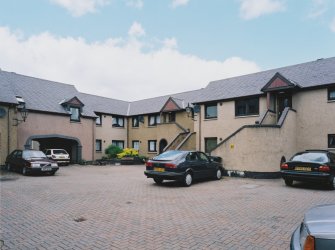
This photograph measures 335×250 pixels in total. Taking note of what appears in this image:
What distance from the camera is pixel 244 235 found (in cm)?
582

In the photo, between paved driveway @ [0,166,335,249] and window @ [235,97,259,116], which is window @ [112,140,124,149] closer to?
window @ [235,97,259,116]

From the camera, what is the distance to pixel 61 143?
95.9 feet

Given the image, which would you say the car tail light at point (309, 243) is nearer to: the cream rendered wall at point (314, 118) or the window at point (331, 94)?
the cream rendered wall at point (314, 118)

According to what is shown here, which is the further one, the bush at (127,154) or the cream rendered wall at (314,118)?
the bush at (127,154)

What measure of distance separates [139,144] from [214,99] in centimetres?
1403

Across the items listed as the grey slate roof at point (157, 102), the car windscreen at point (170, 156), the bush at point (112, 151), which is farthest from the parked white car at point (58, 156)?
the car windscreen at point (170, 156)

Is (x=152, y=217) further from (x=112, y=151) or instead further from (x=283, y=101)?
(x=112, y=151)

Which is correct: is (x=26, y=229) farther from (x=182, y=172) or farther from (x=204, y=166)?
(x=204, y=166)

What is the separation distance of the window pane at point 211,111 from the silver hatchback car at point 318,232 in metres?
20.0

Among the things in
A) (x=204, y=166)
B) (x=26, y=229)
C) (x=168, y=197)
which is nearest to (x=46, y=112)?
(x=204, y=166)

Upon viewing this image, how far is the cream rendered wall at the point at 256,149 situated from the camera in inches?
619

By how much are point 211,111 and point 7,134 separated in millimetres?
16205

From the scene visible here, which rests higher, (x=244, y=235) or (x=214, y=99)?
(x=214, y=99)

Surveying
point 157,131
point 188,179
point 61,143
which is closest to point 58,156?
point 61,143
